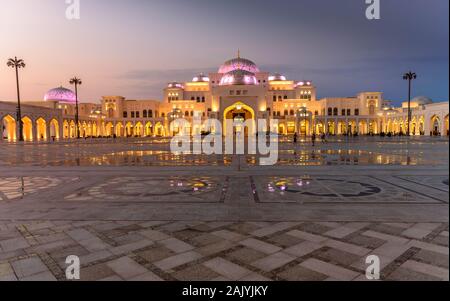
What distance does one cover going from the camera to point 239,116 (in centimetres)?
6788

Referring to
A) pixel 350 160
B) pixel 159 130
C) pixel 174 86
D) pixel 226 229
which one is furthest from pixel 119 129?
pixel 226 229

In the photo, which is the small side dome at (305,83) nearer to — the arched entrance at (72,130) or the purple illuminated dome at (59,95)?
the arched entrance at (72,130)

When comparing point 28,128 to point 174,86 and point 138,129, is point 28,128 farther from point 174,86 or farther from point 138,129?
point 174,86

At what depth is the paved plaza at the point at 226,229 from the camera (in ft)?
11.7

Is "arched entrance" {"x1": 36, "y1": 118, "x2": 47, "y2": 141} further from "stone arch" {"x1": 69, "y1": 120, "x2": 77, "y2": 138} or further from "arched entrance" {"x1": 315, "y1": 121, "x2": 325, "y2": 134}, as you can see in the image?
"arched entrance" {"x1": 315, "y1": 121, "x2": 325, "y2": 134}

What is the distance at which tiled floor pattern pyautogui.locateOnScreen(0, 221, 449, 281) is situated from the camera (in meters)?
3.44

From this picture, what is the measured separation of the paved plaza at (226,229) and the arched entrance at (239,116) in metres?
55.5

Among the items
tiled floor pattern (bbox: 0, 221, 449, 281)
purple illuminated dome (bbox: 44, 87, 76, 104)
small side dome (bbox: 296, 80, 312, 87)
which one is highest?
small side dome (bbox: 296, 80, 312, 87)

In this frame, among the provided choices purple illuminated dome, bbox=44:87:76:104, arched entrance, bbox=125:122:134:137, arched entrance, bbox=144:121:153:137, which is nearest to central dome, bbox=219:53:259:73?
arched entrance, bbox=144:121:153:137

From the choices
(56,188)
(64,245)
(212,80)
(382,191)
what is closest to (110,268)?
(64,245)

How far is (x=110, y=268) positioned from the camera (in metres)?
3.59

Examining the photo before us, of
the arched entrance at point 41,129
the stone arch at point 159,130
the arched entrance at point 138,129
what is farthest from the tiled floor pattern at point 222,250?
the arched entrance at point 138,129

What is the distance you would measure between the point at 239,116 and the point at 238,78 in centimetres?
814

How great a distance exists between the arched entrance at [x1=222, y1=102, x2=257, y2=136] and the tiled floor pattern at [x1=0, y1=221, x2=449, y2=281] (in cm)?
5854
